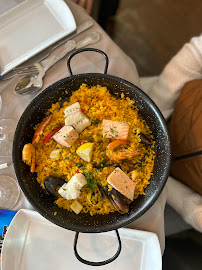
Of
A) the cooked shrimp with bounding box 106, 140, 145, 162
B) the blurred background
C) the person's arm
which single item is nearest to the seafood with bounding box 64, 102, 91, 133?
the cooked shrimp with bounding box 106, 140, 145, 162

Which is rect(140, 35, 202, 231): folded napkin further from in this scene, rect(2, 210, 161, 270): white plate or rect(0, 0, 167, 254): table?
rect(2, 210, 161, 270): white plate

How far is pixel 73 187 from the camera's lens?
112 cm

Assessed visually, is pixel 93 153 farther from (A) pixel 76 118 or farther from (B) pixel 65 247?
(B) pixel 65 247

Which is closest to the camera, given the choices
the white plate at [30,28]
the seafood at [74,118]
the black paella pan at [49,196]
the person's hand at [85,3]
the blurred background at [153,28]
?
the black paella pan at [49,196]

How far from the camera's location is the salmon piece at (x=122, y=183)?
1.13 meters

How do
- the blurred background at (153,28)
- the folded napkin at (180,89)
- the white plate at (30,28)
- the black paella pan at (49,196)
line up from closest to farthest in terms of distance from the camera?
the black paella pan at (49,196), the white plate at (30,28), the folded napkin at (180,89), the blurred background at (153,28)

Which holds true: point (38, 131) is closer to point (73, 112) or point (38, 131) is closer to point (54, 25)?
point (73, 112)

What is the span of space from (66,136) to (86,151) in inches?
4.1

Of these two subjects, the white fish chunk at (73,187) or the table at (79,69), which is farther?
the table at (79,69)

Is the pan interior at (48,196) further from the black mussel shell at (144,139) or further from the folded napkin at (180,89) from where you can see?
the folded napkin at (180,89)

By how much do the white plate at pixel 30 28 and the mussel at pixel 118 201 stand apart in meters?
0.72

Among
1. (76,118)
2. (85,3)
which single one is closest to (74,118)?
(76,118)

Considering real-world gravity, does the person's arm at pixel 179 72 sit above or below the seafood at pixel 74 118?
below

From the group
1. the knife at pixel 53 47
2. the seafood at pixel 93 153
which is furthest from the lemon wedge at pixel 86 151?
the knife at pixel 53 47
